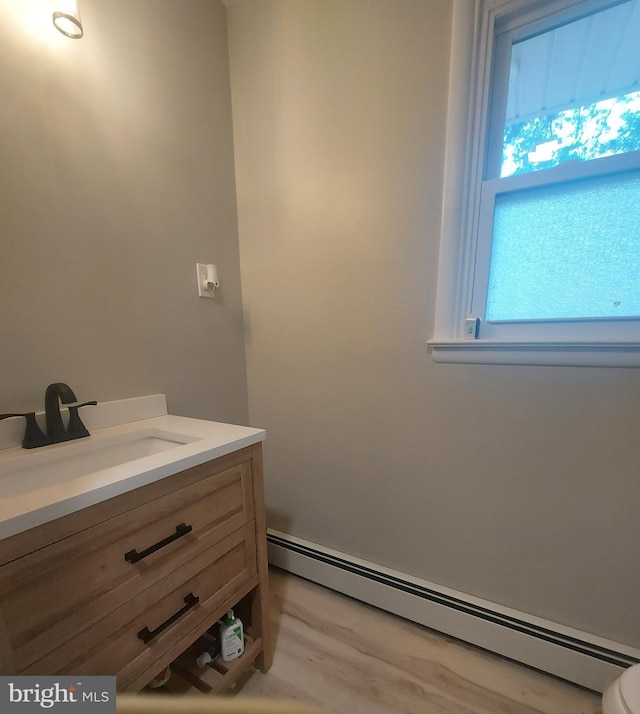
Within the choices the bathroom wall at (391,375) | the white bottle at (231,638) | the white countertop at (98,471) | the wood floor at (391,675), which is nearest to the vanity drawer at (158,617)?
the white bottle at (231,638)

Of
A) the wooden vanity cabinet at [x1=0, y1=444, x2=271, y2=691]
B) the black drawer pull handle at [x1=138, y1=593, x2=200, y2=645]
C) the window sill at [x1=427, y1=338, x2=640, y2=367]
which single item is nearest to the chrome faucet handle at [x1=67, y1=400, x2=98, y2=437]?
the wooden vanity cabinet at [x1=0, y1=444, x2=271, y2=691]

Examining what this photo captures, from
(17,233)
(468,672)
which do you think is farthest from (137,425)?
(468,672)

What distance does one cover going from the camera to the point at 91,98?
0.94 m

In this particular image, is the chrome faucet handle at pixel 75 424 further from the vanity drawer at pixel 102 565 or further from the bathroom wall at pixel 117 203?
the vanity drawer at pixel 102 565

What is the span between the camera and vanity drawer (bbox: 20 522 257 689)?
0.58 meters

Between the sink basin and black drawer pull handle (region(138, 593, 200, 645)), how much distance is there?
39 cm

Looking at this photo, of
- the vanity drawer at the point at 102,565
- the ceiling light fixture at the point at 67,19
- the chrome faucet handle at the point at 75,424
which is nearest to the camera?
the vanity drawer at the point at 102,565

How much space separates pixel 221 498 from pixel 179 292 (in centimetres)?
79

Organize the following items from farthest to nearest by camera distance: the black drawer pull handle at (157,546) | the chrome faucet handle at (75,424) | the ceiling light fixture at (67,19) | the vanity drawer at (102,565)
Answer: the chrome faucet handle at (75,424), the ceiling light fixture at (67,19), the black drawer pull handle at (157,546), the vanity drawer at (102,565)

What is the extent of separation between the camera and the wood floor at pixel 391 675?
3.11 ft

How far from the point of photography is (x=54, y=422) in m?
0.85

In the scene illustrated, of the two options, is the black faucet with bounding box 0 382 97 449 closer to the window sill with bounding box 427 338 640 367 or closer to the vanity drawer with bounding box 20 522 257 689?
the vanity drawer with bounding box 20 522 257 689

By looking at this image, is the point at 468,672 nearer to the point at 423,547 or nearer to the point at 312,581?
the point at 423,547

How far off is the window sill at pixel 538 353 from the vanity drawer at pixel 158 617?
2.79ft
